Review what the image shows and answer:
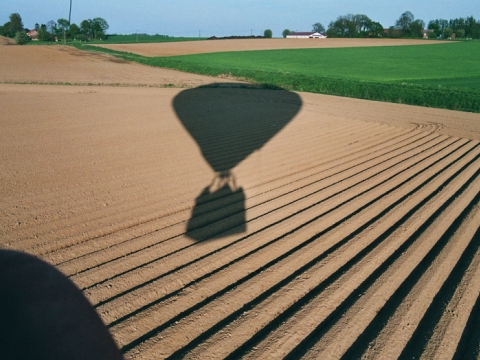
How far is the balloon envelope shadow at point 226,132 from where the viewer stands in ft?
15.3

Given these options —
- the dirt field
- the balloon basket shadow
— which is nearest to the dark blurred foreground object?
the dirt field

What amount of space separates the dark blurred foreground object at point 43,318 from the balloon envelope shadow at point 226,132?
2712mm

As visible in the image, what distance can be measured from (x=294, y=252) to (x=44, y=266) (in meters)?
2.70

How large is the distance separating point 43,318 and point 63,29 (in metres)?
106

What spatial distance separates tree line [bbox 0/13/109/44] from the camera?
9025 cm

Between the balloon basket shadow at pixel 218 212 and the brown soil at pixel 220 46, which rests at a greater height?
the brown soil at pixel 220 46

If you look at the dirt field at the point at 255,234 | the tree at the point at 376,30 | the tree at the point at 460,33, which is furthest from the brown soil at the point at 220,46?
the dirt field at the point at 255,234

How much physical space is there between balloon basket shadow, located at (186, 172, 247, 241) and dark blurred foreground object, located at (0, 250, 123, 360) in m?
2.67

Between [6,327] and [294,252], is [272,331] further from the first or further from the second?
[6,327]

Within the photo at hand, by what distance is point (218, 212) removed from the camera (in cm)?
486

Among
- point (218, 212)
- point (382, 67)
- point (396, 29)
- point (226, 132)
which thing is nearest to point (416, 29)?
point (396, 29)

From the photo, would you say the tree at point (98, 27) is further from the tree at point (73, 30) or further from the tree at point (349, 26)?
the tree at point (349, 26)

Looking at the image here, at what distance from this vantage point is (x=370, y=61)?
37344mm

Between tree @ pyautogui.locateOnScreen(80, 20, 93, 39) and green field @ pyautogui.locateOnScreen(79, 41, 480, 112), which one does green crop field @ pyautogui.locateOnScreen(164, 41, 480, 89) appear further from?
tree @ pyautogui.locateOnScreen(80, 20, 93, 39)
